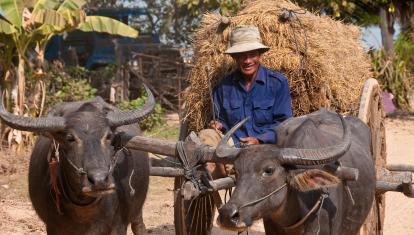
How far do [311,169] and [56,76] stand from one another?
12.9m

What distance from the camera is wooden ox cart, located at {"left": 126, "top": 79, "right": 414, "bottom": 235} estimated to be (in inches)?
188

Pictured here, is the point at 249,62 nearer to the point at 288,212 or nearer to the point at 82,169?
the point at 288,212

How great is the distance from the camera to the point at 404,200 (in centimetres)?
1002

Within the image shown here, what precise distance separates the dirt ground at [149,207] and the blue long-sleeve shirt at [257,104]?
1.04 m

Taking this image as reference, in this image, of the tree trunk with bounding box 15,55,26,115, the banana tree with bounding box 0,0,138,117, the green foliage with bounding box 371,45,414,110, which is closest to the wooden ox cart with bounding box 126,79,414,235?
the banana tree with bounding box 0,0,138,117

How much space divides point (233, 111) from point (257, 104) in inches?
8.1

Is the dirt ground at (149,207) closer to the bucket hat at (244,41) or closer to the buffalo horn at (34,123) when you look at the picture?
the bucket hat at (244,41)

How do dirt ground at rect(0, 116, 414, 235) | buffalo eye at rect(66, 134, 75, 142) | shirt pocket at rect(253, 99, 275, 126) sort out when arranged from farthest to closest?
dirt ground at rect(0, 116, 414, 235) → shirt pocket at rect(253, 99, 275, 126) → buffalo eye at rect(66, 134, 75, 142)

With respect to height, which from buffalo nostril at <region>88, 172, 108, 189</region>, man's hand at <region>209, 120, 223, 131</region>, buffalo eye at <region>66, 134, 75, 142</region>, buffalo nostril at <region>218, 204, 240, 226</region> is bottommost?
buffalo nostril at <region>218, 204, 240, 226</region>

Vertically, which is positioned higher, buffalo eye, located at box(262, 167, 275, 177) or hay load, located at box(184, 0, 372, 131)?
hay load, located at box(184, 0, 372, 131)

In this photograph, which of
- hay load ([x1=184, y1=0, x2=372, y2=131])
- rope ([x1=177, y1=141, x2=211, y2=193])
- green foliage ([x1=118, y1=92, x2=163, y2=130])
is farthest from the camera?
green foliage ([x1=118, y1=92, x2=163, y2=130])

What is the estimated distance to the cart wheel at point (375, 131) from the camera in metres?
6.37

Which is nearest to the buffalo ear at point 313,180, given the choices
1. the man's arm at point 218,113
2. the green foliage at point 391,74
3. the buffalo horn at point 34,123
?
the man's arm at point 218,113

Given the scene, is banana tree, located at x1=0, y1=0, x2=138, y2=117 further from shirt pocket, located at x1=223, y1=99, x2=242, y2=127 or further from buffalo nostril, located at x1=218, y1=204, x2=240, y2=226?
buffalo nostril, located at x1=218, y1=204, x2=240, y2=226
